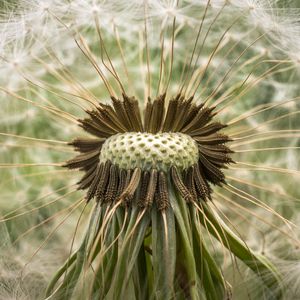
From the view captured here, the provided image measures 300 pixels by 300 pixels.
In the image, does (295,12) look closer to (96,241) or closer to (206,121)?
(206,121)

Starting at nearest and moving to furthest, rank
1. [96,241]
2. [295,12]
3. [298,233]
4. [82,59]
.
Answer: [96,241]
[298,233]
[295,12]
[82,59]

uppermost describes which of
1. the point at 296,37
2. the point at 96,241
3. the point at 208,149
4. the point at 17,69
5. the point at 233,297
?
the point at 296,37

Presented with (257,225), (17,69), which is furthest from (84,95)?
(257,225)

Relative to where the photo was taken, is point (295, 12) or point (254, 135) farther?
point (295, 12)

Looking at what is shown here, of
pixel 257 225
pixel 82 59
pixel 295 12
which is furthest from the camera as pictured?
pixel 82 59
